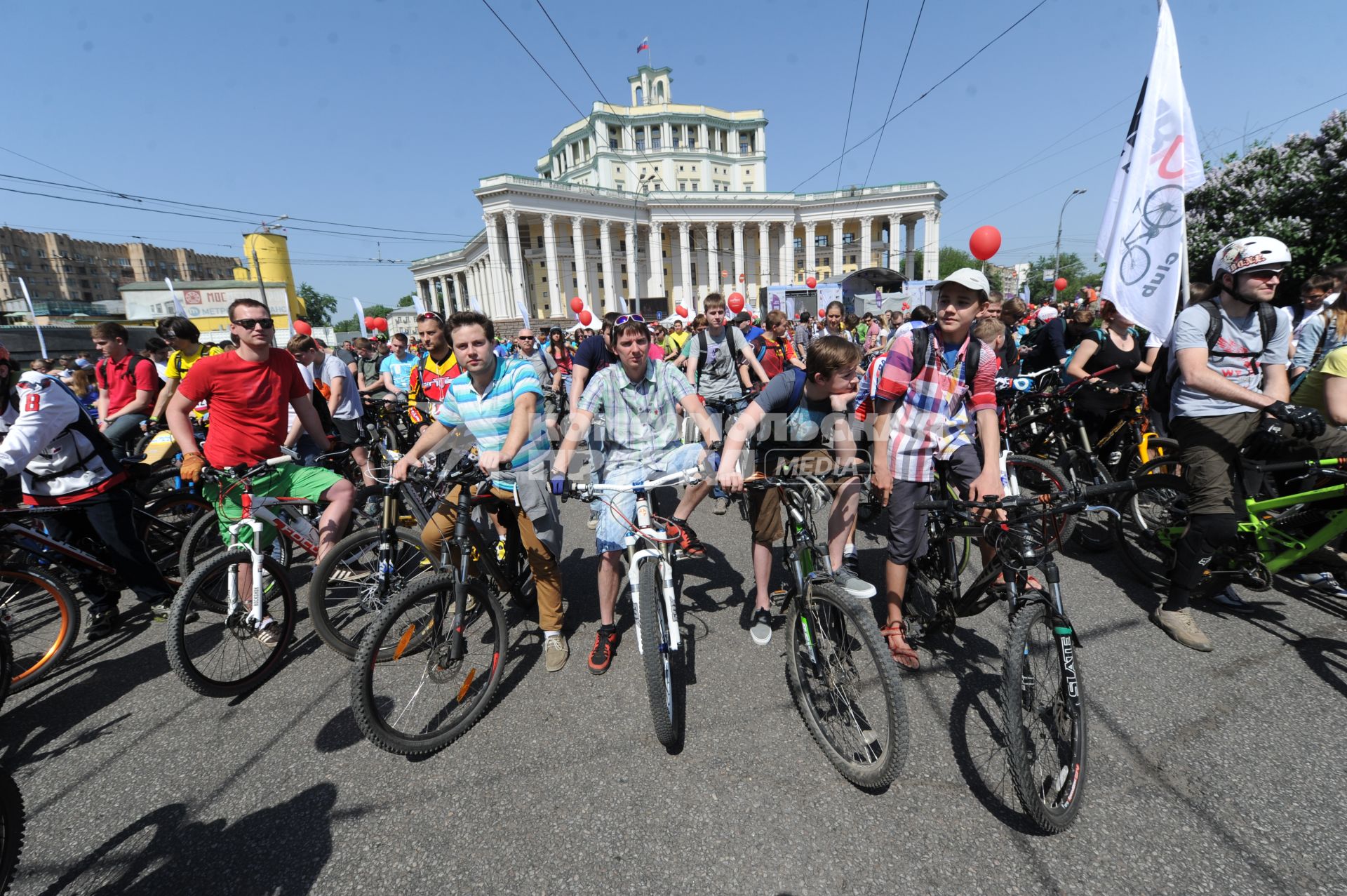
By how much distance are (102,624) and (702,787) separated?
4.37m

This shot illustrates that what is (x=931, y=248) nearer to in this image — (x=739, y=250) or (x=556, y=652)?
(x=739, y=250)

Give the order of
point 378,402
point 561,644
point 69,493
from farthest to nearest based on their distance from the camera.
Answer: point 378,402, point 69,493, point 561,644

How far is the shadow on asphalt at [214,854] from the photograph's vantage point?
205cm

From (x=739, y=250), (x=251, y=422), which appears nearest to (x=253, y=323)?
(x=251, y=422)

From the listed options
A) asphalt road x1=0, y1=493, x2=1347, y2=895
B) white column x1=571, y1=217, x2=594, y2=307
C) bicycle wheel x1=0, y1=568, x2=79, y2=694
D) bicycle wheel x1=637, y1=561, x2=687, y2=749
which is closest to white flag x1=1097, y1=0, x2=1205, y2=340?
asphalt road x1=0, y1=493, x2=1347, y2=895

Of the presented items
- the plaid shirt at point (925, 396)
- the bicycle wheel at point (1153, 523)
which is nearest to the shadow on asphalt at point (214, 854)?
the plaid shirt at point (925, 396)

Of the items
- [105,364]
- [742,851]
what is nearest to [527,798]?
[742,851]

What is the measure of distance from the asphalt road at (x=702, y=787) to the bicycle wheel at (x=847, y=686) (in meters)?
0.13

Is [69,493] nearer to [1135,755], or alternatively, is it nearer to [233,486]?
[233,486]

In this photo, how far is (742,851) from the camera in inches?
81.7

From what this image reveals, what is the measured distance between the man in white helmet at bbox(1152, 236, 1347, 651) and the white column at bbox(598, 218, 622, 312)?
7000 centimetres

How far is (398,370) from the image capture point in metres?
9.42

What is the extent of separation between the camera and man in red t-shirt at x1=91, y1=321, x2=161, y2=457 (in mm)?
5723

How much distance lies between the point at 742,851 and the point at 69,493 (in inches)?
186
